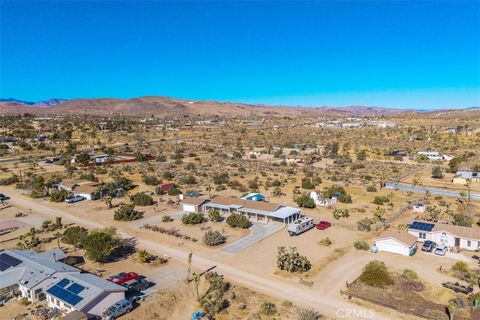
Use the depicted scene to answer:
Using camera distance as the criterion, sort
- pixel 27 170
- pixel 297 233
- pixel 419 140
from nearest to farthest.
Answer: pixel 297 233 → pixel 27 170 → pixel 419 140

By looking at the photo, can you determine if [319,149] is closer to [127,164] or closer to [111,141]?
[127,164]

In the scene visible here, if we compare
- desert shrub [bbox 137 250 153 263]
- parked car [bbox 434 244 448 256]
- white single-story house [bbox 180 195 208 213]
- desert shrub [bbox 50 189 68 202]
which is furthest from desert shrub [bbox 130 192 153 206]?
parked car [bbox 434 244 448 256]

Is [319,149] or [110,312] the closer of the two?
[110,312]

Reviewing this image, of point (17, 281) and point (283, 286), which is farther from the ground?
point (17, 281)

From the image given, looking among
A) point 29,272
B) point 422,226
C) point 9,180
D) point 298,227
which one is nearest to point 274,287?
point 298,227

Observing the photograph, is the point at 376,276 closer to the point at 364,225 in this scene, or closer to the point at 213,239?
the point at 364,225

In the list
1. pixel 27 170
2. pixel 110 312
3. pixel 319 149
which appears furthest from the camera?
pixel 319 149

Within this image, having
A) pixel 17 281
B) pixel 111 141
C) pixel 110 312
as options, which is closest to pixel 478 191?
pixel 110 312
